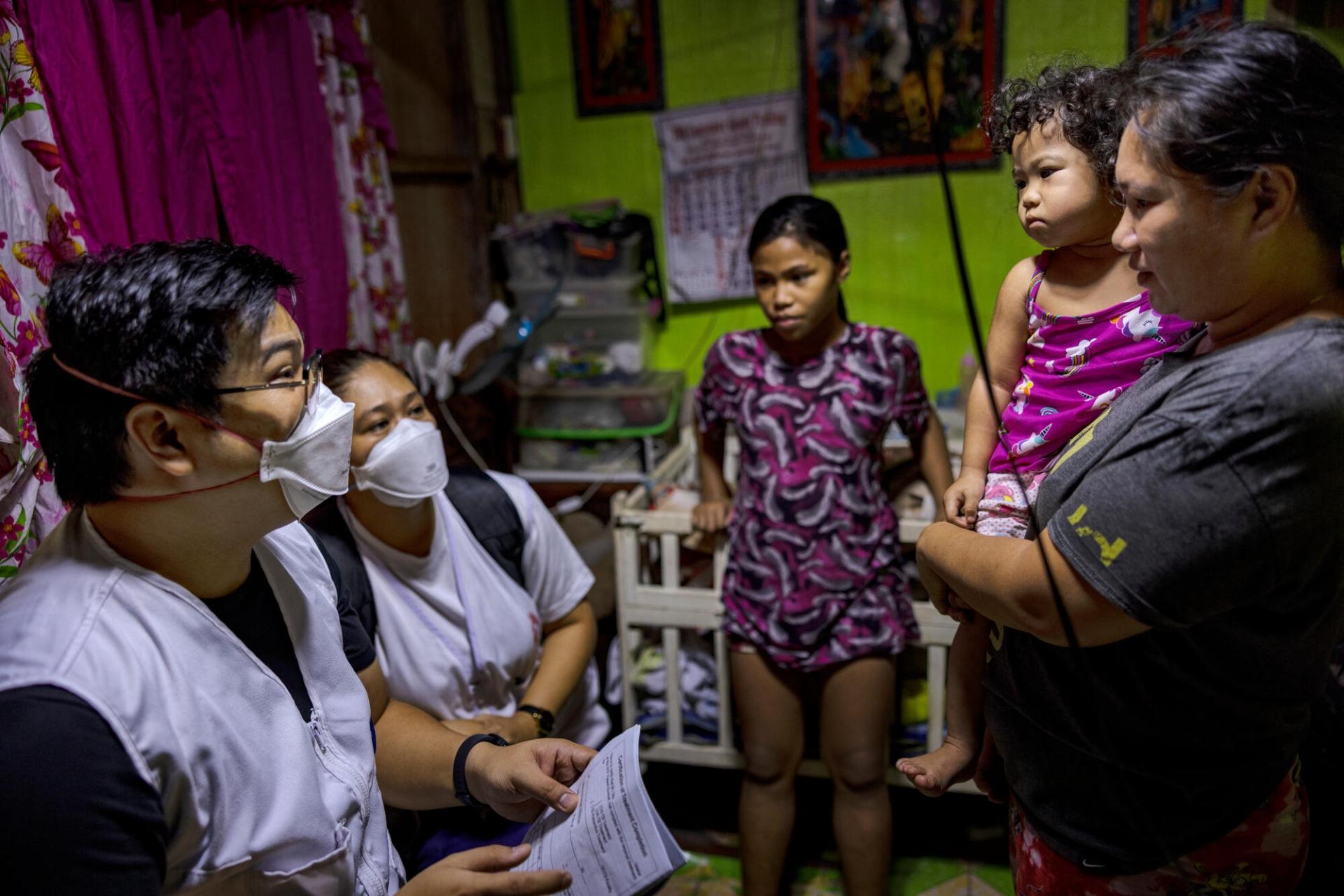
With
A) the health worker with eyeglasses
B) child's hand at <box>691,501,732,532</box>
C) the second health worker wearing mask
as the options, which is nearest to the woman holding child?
the health worker with eyeglasses

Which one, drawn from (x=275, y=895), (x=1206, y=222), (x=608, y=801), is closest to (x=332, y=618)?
(x=275, y=895)

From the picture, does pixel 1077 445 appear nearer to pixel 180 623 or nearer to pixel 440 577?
pixel 180 623

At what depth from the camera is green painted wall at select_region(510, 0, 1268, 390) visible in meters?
2.69

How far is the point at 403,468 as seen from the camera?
1.54 m

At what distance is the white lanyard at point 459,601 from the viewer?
1.62 meters

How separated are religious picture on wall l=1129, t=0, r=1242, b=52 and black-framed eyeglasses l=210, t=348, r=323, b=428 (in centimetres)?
243

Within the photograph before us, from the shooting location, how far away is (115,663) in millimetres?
882

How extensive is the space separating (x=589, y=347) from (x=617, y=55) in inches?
40.1

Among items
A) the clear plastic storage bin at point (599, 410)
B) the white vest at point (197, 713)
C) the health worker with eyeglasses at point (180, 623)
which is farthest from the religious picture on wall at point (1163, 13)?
the white vest at point (197, 713)

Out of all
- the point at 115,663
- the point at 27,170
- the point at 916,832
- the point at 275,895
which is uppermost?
the point at 27,170

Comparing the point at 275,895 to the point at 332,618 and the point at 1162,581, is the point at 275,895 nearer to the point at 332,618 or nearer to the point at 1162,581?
the point at 332,618

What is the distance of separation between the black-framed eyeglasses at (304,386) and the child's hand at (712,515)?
3.48 ft

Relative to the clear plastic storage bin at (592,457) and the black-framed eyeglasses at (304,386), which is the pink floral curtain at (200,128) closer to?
the black-framed eyeglasses at (304,386)

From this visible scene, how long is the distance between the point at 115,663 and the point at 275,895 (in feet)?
1.10
